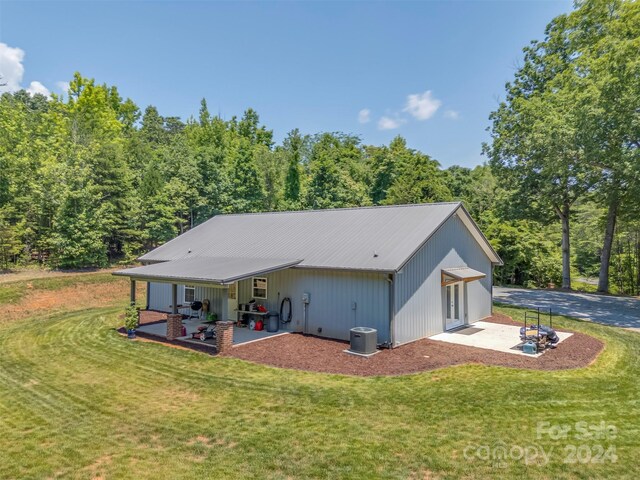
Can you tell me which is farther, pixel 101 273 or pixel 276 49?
pixel 101 273

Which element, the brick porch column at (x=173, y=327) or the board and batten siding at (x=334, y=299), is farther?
the brick porch column at (x=173, y=327)

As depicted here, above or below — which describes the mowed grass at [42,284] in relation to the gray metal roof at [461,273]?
below

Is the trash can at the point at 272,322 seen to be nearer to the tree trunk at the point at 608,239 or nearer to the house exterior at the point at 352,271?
the house exterior at the point at 352,271

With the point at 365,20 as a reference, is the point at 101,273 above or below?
below

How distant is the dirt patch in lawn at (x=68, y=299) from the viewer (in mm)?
18484

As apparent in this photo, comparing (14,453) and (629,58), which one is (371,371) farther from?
(629,58)

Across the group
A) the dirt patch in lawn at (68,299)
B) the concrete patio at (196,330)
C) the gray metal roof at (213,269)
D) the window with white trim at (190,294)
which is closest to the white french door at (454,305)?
the gray metal roof at (213,269)

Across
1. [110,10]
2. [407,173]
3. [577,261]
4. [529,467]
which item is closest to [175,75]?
[110,10]

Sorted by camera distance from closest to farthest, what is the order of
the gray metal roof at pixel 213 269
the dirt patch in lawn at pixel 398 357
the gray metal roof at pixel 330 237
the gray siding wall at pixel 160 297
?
the dirt patch in lawn at pixel 398 357
the gray metal roof at pixel 213 269
the gray metal roof at pixel 330 237
the gray siding wall at pixel 160 297

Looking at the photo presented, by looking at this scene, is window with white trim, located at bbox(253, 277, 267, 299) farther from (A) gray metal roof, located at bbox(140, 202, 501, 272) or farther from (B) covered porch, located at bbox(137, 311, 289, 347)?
(B) covered porch, located at bbox(137, 311, 289, 347)

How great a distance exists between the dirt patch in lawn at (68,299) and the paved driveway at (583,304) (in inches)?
884

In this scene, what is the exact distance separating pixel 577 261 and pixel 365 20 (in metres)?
38.9

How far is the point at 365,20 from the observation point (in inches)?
666

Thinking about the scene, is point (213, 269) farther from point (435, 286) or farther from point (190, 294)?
point (435, 286)
